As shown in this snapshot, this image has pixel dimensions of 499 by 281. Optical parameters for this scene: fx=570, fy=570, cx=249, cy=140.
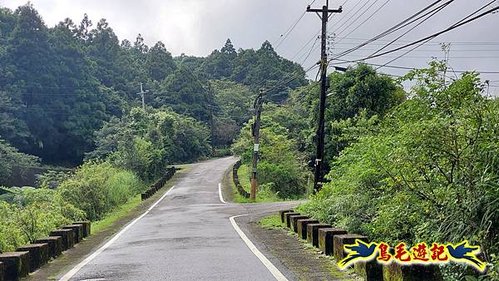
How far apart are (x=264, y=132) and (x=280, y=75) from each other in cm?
5231

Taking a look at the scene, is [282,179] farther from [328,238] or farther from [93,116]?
[328,238]

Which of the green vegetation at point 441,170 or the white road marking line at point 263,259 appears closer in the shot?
the green vegetation at point 441,170

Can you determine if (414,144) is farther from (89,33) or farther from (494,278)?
(89,33)

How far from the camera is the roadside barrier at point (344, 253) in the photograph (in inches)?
291

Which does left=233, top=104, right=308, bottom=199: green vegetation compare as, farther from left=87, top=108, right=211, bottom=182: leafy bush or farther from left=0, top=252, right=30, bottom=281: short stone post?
left=0, top=252, right=30, bottom=281: short stone post

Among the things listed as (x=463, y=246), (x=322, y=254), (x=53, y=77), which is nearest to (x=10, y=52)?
(x=53, y=77)

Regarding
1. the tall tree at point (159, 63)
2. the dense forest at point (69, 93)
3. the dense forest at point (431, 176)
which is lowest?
the dense forest at point (431, 176)

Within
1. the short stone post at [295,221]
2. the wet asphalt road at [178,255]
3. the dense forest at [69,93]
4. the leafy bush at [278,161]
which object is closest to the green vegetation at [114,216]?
the wet asphalt road at [178,255]

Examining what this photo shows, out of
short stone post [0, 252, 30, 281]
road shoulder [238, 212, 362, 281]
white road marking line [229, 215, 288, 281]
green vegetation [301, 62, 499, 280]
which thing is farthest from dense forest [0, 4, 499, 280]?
short stone post [0, 252, 30, 281]

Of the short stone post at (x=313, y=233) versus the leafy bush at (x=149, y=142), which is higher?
the leafy bush at (x=149, y=142)

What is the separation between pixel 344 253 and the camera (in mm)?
9992

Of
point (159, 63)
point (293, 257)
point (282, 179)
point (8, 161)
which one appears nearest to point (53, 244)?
point (293, 257)

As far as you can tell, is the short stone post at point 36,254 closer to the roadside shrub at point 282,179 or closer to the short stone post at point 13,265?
the short stone post at point 13,265

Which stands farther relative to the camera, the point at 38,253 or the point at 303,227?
the point at 303,227
